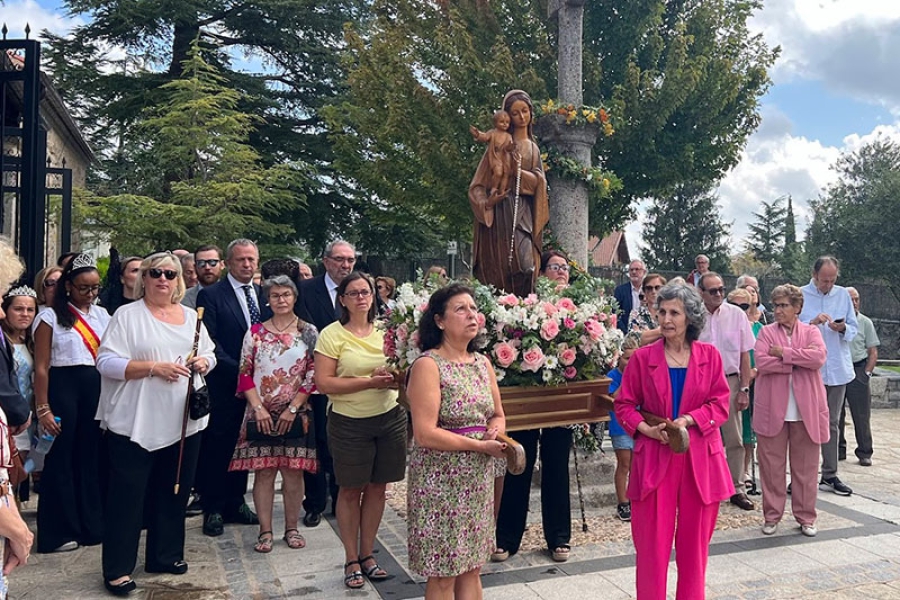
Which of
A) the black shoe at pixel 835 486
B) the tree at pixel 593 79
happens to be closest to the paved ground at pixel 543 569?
the black shoe at pixel 835 486

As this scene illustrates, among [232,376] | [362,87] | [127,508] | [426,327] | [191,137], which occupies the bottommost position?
Result: [127,508]

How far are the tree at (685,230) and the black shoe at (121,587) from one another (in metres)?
33.2

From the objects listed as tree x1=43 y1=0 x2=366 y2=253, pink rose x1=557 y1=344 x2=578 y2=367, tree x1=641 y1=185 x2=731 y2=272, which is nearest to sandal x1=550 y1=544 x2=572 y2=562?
pink rose x1=557 y1=344 x2=578 y2=367

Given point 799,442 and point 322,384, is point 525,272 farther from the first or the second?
point 799,442

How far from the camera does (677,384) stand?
390 cm

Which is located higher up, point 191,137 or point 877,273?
point 191,137

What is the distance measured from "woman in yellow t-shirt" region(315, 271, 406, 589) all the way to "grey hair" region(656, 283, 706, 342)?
1701mm

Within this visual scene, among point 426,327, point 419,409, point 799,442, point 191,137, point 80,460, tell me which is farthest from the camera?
point 191,137

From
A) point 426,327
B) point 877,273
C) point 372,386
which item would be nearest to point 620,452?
point 372,386

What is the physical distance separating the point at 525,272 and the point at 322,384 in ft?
6.15

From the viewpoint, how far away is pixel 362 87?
17.9 m

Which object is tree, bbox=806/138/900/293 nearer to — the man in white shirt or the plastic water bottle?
the man in white shirt

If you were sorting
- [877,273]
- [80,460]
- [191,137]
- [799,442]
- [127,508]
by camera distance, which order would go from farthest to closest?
[877,273]
[191,137]
[799,442]
[80,460]
[127,508]

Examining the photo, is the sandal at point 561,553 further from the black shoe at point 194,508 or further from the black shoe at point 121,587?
the black shoe at point 194,508
